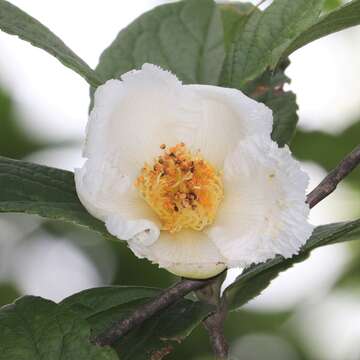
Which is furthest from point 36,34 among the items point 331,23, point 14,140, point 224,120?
point 14,140

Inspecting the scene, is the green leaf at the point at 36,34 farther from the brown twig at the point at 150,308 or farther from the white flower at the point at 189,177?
the brown twig at the point at 150,308

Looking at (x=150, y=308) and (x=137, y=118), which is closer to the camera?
(x=150, y=308)

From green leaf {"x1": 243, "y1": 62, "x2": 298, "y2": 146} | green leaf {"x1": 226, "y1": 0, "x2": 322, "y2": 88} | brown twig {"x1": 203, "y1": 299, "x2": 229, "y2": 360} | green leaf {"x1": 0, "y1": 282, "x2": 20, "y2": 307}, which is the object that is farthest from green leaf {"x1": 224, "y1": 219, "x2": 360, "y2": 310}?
green leaf {"x1": 0, "y1": 282, "x2": 20, "y2": 307}

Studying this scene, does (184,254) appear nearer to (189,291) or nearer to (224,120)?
(189,291)

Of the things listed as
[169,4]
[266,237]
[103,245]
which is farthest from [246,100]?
[103,245]

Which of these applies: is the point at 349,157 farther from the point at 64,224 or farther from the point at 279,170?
the point at 64,224

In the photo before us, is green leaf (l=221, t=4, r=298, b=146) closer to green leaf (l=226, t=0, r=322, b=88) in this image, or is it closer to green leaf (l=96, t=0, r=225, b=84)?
green leaf (l=226, t=0, r=322, b=88)

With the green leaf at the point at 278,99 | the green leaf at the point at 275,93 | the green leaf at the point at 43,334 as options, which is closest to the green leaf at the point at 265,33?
the green leaf at the point at 275,93
